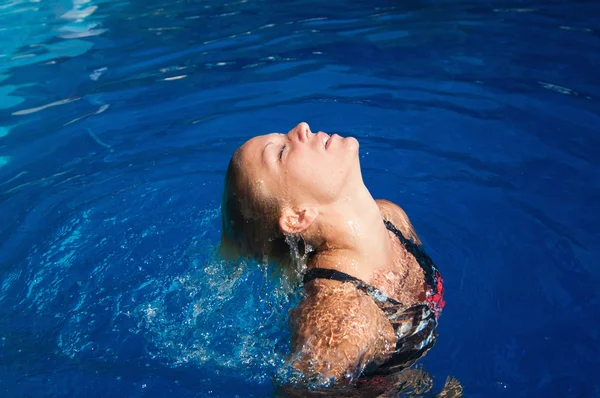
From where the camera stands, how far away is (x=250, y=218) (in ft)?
11.3

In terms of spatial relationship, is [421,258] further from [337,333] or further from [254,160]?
[254,160]

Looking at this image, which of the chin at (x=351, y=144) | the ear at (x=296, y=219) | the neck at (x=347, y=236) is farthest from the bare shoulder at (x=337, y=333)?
the chin at (x=351, y=144)

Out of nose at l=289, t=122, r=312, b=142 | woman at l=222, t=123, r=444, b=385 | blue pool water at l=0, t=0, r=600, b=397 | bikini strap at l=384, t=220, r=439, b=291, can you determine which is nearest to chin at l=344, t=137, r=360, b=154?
woman at l=222, t=123, r=444, b=385

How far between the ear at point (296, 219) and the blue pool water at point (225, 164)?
24.2 inches

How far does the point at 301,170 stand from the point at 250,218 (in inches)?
15.2

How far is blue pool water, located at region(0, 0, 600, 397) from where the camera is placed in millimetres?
3811

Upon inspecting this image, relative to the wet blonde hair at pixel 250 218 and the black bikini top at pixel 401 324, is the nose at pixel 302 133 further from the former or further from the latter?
the black bikini top at pixel 401 324

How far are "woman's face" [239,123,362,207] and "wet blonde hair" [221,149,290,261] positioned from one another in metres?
0.04

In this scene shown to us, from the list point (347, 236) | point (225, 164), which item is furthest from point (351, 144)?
point (225, 164)

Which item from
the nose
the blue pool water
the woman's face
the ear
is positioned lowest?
the blue pool water

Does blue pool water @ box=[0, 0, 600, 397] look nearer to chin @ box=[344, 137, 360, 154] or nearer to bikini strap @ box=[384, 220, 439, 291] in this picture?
bikini strap @ box=[384, 220, 439, 291]

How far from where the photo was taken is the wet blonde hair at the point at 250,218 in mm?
3385

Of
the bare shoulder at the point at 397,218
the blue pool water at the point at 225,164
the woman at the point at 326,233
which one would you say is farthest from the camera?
the bare shoulder at the point at 397,218

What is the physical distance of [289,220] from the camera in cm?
335
